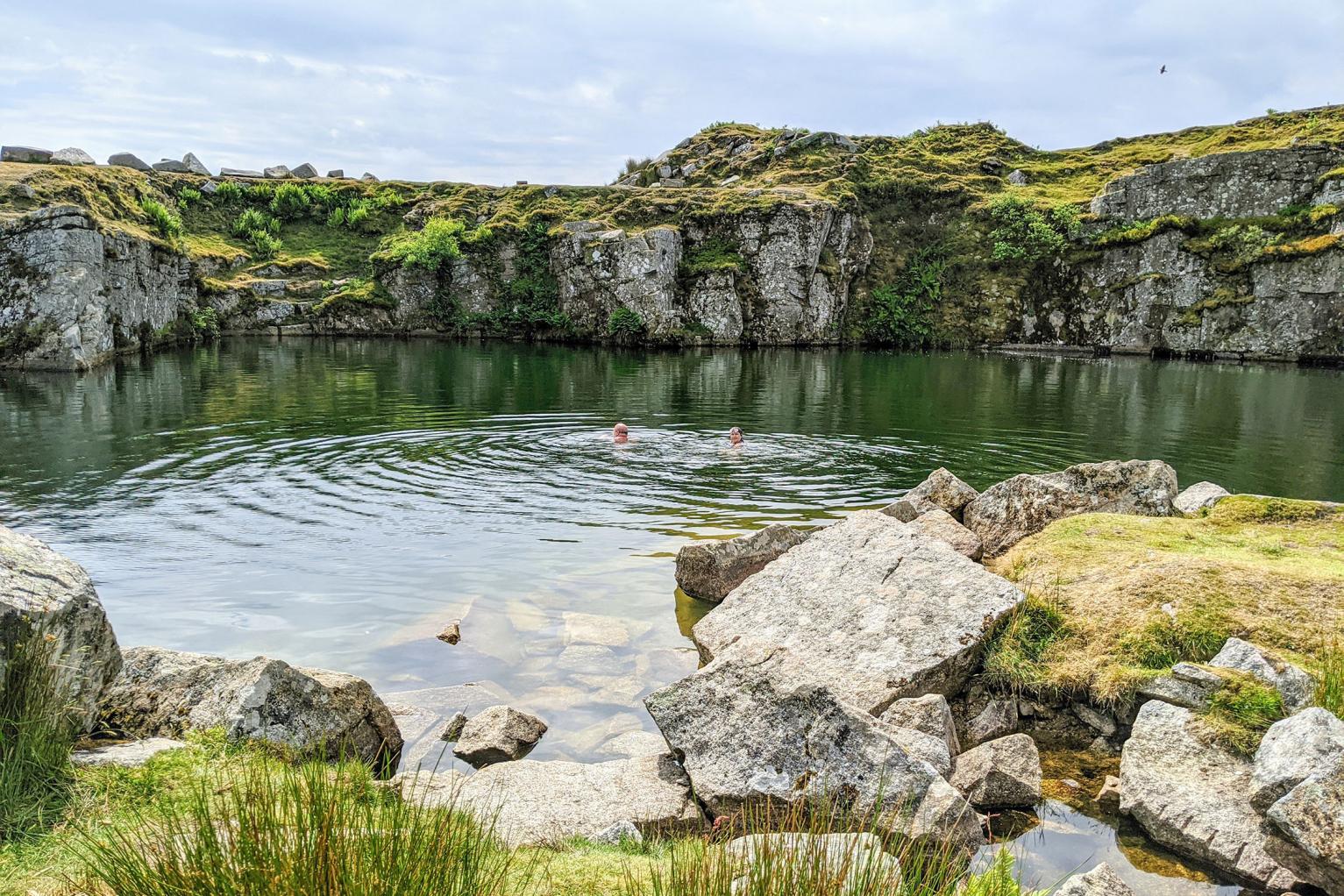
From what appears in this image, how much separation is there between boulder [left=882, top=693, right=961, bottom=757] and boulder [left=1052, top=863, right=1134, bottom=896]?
2.29m

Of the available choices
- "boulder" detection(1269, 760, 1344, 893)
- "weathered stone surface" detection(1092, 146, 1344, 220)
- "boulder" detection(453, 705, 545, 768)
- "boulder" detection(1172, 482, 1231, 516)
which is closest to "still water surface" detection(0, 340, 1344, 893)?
"boulder" detection(453, 705, 545, 768)

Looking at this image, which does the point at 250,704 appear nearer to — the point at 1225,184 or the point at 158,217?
the point at 158,217

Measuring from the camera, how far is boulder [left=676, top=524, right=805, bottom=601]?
13.1m

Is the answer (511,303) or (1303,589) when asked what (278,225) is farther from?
(1303,589)

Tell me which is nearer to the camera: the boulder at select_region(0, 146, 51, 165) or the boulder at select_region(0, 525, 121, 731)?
the boulder at select_region(0, 525, 121, 731)

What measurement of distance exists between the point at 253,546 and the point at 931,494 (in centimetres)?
1274

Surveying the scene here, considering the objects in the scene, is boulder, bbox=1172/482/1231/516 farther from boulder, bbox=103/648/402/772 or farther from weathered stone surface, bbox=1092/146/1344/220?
weathered stone surface, bbox=1092/146/1344/220

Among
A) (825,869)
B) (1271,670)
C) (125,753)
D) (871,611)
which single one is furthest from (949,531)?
(125,753)

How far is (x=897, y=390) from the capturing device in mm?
43500

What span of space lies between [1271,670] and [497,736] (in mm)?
7398

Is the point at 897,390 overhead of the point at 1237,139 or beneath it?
beneath

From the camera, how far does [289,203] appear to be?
3839 inches

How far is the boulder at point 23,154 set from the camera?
227 ft

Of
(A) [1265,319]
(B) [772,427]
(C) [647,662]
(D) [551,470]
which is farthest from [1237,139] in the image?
(C) [647,662]
